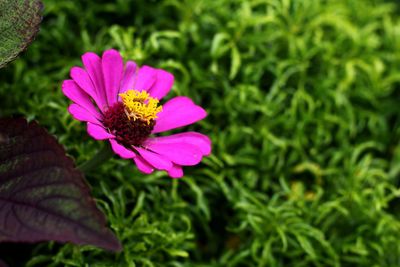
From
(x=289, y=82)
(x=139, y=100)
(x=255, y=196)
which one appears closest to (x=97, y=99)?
(x=139, y=100)

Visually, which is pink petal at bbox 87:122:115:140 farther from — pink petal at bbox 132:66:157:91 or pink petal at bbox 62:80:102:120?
pink petal at bbox 132:66:157:91

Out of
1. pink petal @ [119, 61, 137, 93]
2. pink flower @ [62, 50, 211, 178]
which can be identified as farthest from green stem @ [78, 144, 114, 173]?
pink petal @ [119, 61, 137, 93]

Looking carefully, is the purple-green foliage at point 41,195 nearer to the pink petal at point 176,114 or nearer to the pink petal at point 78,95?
the pink petal at point 78,95

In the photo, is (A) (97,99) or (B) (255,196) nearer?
(A) (97,99)

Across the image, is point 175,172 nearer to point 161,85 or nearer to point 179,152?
point 179,152

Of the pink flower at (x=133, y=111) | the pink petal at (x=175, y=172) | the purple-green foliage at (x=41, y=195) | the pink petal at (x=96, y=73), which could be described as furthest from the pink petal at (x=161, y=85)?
the purple-green foliage at (x=41, y=195)

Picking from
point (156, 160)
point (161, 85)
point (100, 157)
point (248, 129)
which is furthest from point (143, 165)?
point (248, 129)

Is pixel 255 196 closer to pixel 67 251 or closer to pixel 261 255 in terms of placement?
pixel 261 255
